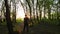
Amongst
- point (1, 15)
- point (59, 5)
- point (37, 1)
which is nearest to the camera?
point (59, 5)

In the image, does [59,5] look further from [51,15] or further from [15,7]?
[51,15]

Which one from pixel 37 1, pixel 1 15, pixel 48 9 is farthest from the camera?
pixel 48 9

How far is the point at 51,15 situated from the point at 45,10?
2.04m

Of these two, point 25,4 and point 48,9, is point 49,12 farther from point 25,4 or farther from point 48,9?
point 25,4

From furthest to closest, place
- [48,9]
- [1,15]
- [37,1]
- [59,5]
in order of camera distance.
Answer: [48,9], [1,15], [37,1], [59,5]

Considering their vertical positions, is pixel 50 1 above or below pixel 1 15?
above

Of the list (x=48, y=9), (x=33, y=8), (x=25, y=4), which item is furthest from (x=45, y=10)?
(x=25, y=4)

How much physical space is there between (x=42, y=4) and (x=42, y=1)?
3.16 feet

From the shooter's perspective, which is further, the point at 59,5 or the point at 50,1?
the point at 50,1

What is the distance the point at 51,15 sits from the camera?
45719 millimetres

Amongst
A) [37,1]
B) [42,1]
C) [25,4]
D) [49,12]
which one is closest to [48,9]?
[49,12]

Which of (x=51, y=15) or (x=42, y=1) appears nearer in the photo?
(x=42, y=1)

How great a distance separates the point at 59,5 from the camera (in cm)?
3444

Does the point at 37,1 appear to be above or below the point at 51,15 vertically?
above
